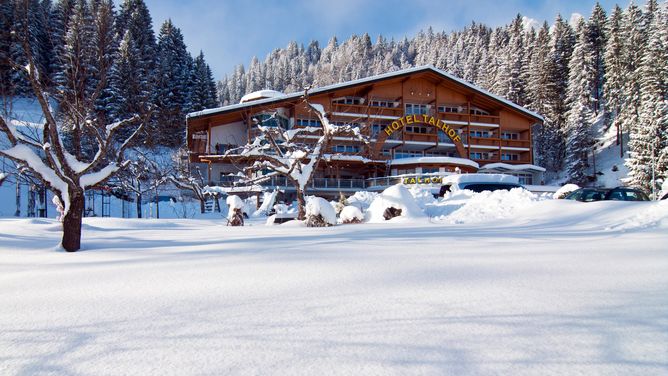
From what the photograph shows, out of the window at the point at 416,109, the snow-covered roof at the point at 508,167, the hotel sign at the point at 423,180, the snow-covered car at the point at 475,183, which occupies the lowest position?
the snow-covered car at the point at 475,183

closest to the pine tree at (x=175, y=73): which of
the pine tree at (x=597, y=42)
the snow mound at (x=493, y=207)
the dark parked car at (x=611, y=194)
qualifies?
the snow mound at (x=493, y=207)

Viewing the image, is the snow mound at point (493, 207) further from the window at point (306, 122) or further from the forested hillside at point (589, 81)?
the window at point (306, 122)

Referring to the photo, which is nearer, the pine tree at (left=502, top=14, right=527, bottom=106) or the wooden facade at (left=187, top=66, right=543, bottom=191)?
the wooden facade at (left=187, top=66, right=543, bottom=191)

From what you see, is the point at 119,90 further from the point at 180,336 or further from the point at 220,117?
the point at 180,336

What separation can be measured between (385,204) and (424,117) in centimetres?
2688

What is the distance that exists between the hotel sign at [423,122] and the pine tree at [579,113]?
1364 cm

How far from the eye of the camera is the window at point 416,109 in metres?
38.5

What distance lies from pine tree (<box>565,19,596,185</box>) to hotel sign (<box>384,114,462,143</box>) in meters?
13.6

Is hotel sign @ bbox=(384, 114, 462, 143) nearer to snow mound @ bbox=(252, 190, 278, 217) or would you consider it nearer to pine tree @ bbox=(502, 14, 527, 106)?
snow mound @ bbox=(252, 190, 278, 217)

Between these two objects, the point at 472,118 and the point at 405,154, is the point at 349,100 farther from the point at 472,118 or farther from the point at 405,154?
the point at 472,118

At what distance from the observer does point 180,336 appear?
1.96 meters

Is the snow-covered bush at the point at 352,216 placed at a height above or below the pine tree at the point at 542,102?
below

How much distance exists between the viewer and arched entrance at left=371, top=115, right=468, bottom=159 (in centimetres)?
3506

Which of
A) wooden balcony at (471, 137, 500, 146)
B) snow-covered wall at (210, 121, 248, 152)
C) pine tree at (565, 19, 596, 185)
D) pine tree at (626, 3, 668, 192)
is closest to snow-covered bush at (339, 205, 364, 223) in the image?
snow-covered wall at (210, 121, 248, 152)
